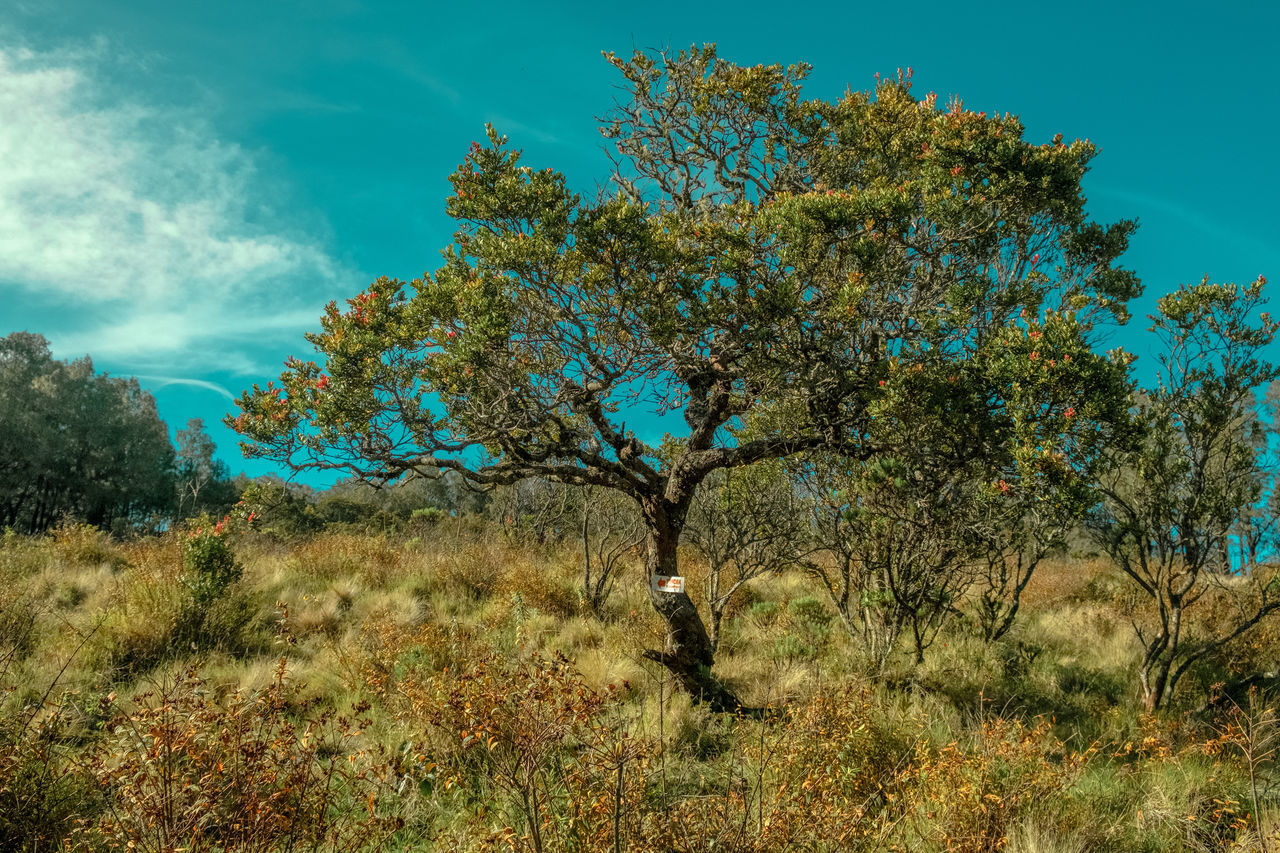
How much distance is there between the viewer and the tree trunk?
24.4 feet

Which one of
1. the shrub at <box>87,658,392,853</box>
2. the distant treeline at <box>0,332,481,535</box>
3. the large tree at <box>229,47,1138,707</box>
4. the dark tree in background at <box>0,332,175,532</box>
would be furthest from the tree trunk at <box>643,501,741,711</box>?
the dark tree in background at <box>0,332,175,532</box>

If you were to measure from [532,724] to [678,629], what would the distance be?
407 cm

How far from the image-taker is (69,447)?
33.4 meters

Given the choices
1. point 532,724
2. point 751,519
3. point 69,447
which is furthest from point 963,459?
point 69,447

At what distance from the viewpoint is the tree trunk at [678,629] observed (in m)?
7.44

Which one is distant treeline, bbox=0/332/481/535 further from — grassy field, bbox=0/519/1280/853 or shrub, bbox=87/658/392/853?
shrub, bbox=87/658/392/853

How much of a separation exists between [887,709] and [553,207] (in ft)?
18.4

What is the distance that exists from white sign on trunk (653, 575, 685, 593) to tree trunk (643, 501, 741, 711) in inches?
1.6

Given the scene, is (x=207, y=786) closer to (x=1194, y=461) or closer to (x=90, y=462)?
(x=1194, y=461)

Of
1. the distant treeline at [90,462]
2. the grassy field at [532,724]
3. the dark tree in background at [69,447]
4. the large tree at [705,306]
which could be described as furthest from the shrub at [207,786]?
the dark tree in background at [69,447]

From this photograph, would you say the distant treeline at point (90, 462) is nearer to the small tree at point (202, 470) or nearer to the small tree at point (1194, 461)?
the small tree at point (202, 470)

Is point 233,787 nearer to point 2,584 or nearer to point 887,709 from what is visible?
point 887,709

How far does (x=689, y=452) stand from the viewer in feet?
25.3

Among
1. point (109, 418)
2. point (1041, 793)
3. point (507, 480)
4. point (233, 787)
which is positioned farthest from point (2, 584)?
point (109, 418)
